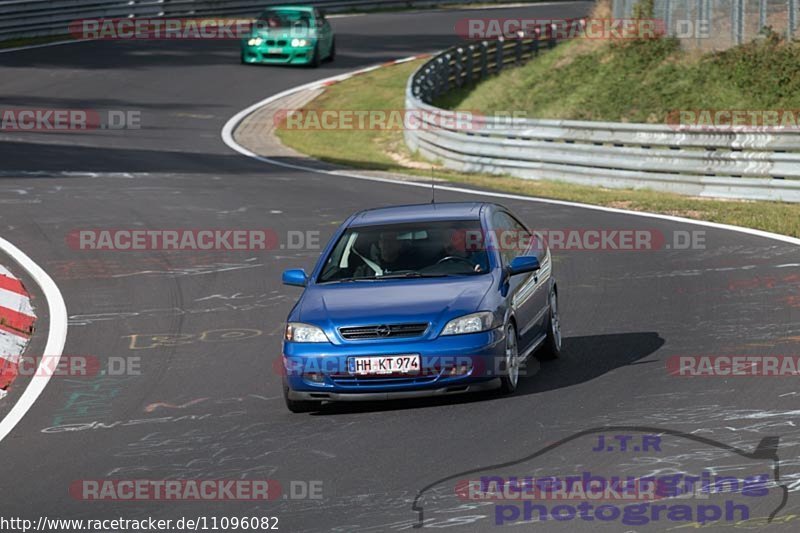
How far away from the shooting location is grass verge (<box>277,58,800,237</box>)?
787 inches

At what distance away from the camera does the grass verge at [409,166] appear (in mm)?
19989

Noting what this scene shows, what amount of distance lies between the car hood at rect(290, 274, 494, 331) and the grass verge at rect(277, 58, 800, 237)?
11.0 feet

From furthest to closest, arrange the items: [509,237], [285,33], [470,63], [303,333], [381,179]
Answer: [285,33] → [470,63] → [381,179] → [509,237] → [303,333]

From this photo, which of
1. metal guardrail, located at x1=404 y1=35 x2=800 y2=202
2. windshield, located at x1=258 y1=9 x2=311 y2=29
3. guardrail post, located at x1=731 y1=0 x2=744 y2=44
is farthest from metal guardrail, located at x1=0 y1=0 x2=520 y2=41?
guardrail post, located at x1=731 y1=0 x2=744 y2=44

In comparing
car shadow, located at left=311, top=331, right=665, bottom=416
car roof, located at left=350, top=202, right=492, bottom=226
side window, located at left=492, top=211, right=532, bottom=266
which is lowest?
car shadow, located at left=311, top=331, right=665, bottom=416

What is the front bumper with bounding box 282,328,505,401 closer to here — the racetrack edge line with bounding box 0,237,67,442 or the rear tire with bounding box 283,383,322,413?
the rear tire with bounding box 283,383,322,413

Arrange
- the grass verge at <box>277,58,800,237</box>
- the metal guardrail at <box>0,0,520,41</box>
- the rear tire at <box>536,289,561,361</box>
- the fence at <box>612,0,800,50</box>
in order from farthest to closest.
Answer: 1. the metal guardrail at <box>0,0,520,41</box>
2. the fence at <box>612,0,800,50</box>
3. the grass verge at <box>277,58,800,237</box>
4. the rear tire at <box>536,289,561,361</box>

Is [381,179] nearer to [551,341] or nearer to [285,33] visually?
[551,341]

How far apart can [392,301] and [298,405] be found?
1.01m

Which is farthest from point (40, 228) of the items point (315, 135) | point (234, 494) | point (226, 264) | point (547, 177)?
point (315, 135)

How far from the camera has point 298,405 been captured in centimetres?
1052

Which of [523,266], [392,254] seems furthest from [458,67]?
[523,266]

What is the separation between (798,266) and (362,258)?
6109 millimetres

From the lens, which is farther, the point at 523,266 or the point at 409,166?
the point at 409,166
